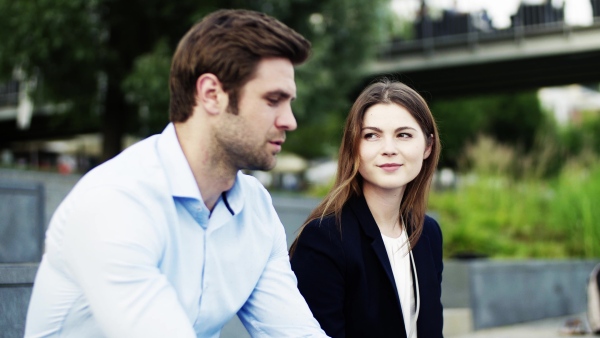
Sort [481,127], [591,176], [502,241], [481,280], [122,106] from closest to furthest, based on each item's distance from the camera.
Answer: [481,280] → [502,241] → [591,176] → [122,106] → [481,127]

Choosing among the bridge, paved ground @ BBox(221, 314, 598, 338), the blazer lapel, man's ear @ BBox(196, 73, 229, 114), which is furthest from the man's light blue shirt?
the bridge

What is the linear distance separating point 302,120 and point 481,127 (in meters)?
23.4

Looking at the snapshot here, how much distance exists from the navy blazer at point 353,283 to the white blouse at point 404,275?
0.05m

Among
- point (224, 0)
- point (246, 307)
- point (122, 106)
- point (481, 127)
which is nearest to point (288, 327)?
point (246, 307)

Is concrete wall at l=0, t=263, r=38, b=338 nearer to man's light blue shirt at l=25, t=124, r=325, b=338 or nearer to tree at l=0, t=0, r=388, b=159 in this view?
man's light blue shirt at l=25, t=124, r=325, b=338

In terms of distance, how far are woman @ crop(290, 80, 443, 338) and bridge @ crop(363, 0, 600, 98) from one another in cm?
2035

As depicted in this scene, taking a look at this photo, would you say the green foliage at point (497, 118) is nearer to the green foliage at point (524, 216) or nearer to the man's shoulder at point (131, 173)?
the green foliage at point (524, 216)

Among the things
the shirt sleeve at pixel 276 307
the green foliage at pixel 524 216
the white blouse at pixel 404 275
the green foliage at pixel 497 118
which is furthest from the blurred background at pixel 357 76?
the green foliage at pixel 497 118

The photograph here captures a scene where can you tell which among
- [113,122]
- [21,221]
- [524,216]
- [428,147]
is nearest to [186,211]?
[428,147]

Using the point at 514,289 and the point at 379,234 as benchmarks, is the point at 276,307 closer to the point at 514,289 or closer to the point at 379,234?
the point at 379,234

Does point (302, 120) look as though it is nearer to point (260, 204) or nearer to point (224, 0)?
point (224, 0)

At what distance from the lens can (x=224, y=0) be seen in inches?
553

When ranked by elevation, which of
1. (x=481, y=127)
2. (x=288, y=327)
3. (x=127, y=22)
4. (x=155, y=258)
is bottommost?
(x=481, y=127)

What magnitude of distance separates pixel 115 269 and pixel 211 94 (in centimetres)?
50
